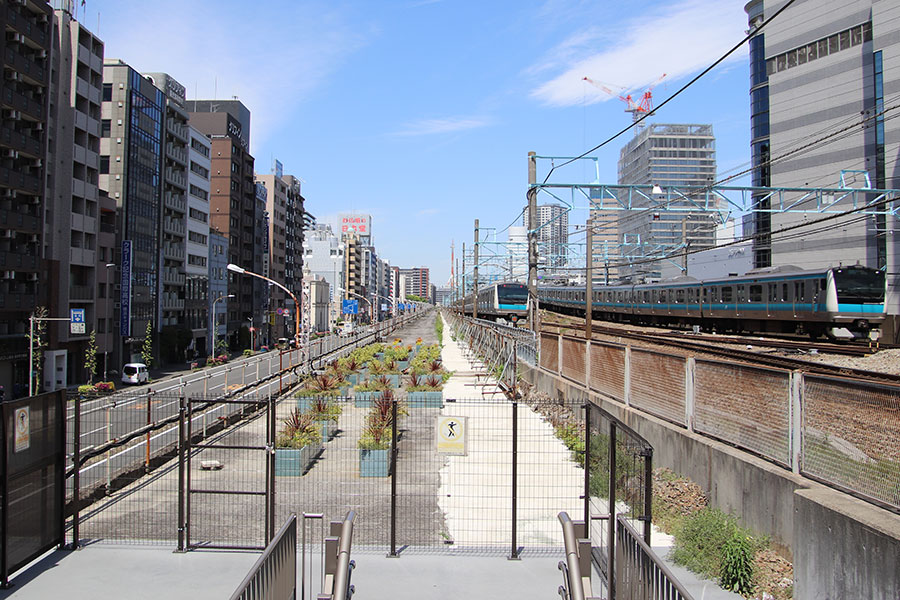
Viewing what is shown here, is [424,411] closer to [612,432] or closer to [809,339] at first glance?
[612,432]

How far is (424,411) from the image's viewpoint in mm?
17688

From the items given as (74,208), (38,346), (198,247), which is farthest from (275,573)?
(198,247)

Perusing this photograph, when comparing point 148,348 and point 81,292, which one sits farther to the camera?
point 148,348

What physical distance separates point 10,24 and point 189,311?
3380cm

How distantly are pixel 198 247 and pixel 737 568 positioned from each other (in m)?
67.5

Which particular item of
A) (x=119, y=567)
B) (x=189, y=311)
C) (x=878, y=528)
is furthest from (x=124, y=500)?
(x=189, y=311)

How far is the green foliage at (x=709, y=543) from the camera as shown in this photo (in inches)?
278

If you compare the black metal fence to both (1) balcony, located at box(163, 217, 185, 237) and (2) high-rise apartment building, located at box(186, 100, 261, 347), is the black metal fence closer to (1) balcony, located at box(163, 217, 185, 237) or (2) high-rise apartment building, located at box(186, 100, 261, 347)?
(1) balcony, located at box(163, 217, 185, 237)

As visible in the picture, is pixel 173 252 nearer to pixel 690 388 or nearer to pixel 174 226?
pixel 174 226

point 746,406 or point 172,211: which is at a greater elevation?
point 172,211

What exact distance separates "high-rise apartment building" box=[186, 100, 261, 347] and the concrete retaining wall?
242ft

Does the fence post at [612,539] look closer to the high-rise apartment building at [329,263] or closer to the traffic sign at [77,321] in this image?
the traffic sign at [77,321]

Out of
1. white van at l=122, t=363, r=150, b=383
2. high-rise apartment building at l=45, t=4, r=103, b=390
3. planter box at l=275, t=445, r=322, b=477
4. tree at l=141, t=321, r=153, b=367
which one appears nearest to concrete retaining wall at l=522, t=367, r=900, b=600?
planter box at l=275, t=445, r=322, b=477

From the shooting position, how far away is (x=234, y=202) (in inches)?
3199
